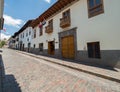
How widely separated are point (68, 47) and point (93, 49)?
3.65m

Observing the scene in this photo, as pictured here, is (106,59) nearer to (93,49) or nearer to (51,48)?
(93,49)

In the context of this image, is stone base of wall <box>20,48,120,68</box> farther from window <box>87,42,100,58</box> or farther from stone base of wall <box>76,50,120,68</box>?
window <box>87,42,100,58</box>

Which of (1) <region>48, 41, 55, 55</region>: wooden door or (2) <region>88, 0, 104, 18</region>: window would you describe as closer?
(2) <region>88, 0, 104, 18</region>: window

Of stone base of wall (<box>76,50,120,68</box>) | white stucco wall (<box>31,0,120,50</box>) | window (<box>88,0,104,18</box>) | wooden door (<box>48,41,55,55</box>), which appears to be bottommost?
stone base of wall (<box>76,50,120,68</box>)

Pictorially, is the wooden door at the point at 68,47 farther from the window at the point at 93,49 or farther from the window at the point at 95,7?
→ the window at the point at 95,7

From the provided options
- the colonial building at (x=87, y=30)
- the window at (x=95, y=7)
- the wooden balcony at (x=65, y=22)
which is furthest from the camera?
the wooden balcony at (x=65, y=22)

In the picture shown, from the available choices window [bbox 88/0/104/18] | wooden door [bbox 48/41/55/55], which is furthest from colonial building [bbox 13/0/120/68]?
wooden door [bbox 48/41/55/55]

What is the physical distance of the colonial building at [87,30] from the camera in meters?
7.57

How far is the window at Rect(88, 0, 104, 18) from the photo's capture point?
855 centimetres

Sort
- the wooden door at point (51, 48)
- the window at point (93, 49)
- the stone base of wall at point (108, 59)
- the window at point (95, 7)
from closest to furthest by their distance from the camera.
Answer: the stone base of wall at point (108, 59), the window at point (95, 7), the window at point (93, 49), the wooden door at point (51, 48)

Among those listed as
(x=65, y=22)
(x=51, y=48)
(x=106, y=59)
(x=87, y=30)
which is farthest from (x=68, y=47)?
(x=106, y=59)

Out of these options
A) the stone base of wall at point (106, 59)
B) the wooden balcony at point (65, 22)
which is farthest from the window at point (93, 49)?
the wooden balcony at point (65, 22)

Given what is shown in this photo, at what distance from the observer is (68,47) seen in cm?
1232

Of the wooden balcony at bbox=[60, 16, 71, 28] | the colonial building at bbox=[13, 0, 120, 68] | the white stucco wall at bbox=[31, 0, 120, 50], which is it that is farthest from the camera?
the wooden balcony at bbox=[60, 16, 71, 28]
